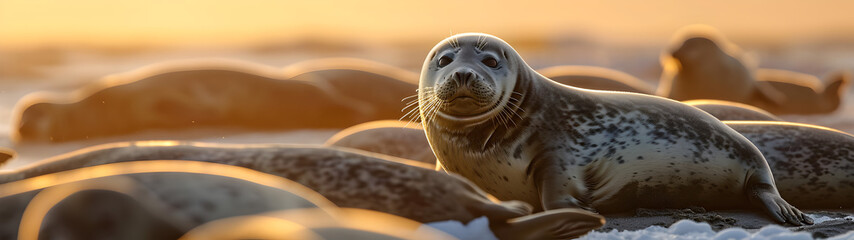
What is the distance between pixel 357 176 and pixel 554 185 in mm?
802

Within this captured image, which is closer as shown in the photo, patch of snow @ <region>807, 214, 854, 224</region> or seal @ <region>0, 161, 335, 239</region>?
seal @ <region>0, 161, 335, 239</region>

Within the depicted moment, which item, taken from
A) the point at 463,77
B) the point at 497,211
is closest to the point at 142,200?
the point at 497,211

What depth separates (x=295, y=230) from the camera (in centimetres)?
223

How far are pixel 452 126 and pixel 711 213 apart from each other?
101 centimetres

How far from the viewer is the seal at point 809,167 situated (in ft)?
14.5

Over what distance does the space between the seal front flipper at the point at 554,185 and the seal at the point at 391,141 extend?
1.25 meters

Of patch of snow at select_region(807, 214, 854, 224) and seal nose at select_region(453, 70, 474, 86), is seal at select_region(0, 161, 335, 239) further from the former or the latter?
patch of snow at select_region(807, 214, 854, 224)

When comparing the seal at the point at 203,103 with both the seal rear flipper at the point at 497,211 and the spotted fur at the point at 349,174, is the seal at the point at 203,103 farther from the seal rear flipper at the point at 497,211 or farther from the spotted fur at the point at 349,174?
the seal rear flipper at the point at 497,211

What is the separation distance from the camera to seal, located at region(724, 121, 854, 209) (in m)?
4.42

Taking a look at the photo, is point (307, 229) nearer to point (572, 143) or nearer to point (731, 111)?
point (572, 143)

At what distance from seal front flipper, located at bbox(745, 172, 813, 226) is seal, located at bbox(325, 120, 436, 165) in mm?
1591

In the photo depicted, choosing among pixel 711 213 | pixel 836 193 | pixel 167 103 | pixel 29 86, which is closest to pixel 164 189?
pixel 711 213

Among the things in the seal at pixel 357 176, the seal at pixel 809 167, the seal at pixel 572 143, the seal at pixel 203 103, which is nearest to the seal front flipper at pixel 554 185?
the seal at pixel 572 143

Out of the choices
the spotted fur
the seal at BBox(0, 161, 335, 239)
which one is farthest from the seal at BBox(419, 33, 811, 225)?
the seal at BBox(0, 161, 335, 239)
